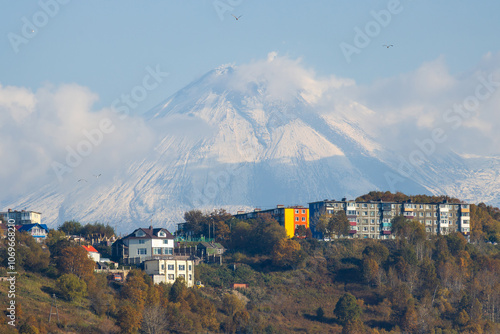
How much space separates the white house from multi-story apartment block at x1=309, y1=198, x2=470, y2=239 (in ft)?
103

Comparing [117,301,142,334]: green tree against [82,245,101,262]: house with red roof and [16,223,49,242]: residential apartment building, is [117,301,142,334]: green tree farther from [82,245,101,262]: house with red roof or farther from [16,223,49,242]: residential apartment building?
[16,223,49,242]: residential apartment building

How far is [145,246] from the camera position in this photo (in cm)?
11569

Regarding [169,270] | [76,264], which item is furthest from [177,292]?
[76,264]

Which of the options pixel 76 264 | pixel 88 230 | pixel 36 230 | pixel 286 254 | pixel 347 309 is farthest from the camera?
pixel 88 230

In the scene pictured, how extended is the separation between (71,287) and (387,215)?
216ft

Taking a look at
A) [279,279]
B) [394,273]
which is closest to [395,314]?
[394,273]

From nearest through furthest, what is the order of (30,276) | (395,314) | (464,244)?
(30,276)
(395,314)
(464,244)

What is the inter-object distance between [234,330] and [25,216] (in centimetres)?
5424

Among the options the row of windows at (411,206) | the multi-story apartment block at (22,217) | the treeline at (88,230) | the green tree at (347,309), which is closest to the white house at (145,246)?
the treeline at (88,230)

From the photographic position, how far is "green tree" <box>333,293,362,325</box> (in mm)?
107250

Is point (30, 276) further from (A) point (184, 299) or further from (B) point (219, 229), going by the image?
(B) point (219, 229)

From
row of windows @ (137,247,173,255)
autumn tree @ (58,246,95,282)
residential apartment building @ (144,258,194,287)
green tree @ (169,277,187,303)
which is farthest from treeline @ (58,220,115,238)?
green tree @ (169,277,187,303)

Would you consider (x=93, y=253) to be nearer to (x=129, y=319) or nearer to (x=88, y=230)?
(x=88, y=230)

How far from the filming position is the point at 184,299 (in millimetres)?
100688
